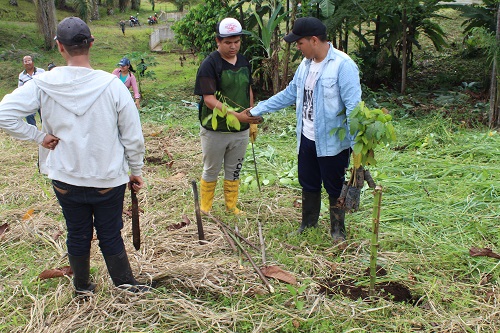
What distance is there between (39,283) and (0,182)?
9.02 ft

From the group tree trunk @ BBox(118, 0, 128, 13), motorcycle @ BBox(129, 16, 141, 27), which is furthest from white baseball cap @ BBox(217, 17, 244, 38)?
tree trunk @ BBox(118, 0, 128, 13)

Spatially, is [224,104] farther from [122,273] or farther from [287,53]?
[287,53]

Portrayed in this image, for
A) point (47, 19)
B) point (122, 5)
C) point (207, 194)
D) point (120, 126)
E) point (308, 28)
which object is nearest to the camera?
point (120, 126)

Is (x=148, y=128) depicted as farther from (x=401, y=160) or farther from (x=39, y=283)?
(x=39, y=283)

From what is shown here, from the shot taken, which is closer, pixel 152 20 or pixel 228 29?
pixel 228 29

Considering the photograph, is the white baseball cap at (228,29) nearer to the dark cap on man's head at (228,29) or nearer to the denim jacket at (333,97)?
the dark cap on man's head at (228,29)

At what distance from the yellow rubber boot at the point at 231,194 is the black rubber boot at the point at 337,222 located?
37.6 inches

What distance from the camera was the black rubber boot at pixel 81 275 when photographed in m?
2.93

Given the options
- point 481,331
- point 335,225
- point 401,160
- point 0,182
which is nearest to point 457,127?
point 401,160

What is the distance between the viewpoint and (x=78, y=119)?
2590 millimetres

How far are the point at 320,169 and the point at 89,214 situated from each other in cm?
177

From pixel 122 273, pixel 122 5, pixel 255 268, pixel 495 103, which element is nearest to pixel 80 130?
pixel 122 273

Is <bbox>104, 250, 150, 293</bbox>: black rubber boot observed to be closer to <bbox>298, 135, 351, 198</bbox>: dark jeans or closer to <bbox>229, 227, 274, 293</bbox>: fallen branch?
<bbox>229, 227, 274, 293</bbox>: fallen branch

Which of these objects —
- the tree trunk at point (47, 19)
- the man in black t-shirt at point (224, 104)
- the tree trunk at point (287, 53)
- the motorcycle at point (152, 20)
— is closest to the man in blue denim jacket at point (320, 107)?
the man in black t-shirt at point (224, 104)
